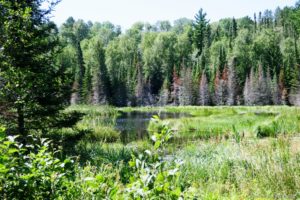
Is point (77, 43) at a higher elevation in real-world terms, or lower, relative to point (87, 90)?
higher

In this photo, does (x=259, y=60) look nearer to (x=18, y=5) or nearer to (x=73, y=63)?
(x=73, y=63)

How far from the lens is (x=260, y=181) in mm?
7168

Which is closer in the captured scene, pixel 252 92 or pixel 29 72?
pixel 29 72

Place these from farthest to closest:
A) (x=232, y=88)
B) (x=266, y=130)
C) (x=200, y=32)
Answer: (x=200, y=32) < (x=232, y=88) < (x=266, y=130)

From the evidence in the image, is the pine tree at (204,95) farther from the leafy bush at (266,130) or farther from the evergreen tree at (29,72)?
the evergreen tree at (29,72)

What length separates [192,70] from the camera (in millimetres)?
80750

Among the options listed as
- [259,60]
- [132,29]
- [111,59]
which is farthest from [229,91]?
[132,29]

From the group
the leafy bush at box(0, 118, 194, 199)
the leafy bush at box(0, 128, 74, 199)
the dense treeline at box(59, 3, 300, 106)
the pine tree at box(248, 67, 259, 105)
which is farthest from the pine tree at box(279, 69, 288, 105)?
the leafy bush at box(0, 128, 74, 199)

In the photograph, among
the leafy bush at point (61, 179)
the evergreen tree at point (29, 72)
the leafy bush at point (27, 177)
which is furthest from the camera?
the evergreen tree at point (29, 72)

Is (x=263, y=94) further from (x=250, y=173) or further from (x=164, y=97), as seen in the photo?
(x=250, y=173)

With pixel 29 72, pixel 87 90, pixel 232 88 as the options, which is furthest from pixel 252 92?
pixel 29 72

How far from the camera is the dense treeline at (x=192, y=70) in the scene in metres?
68.3

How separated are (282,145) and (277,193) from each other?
1.69 meters

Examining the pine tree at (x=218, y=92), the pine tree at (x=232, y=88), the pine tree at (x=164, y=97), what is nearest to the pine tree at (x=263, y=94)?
the pine tree at (x=232, y=88)
